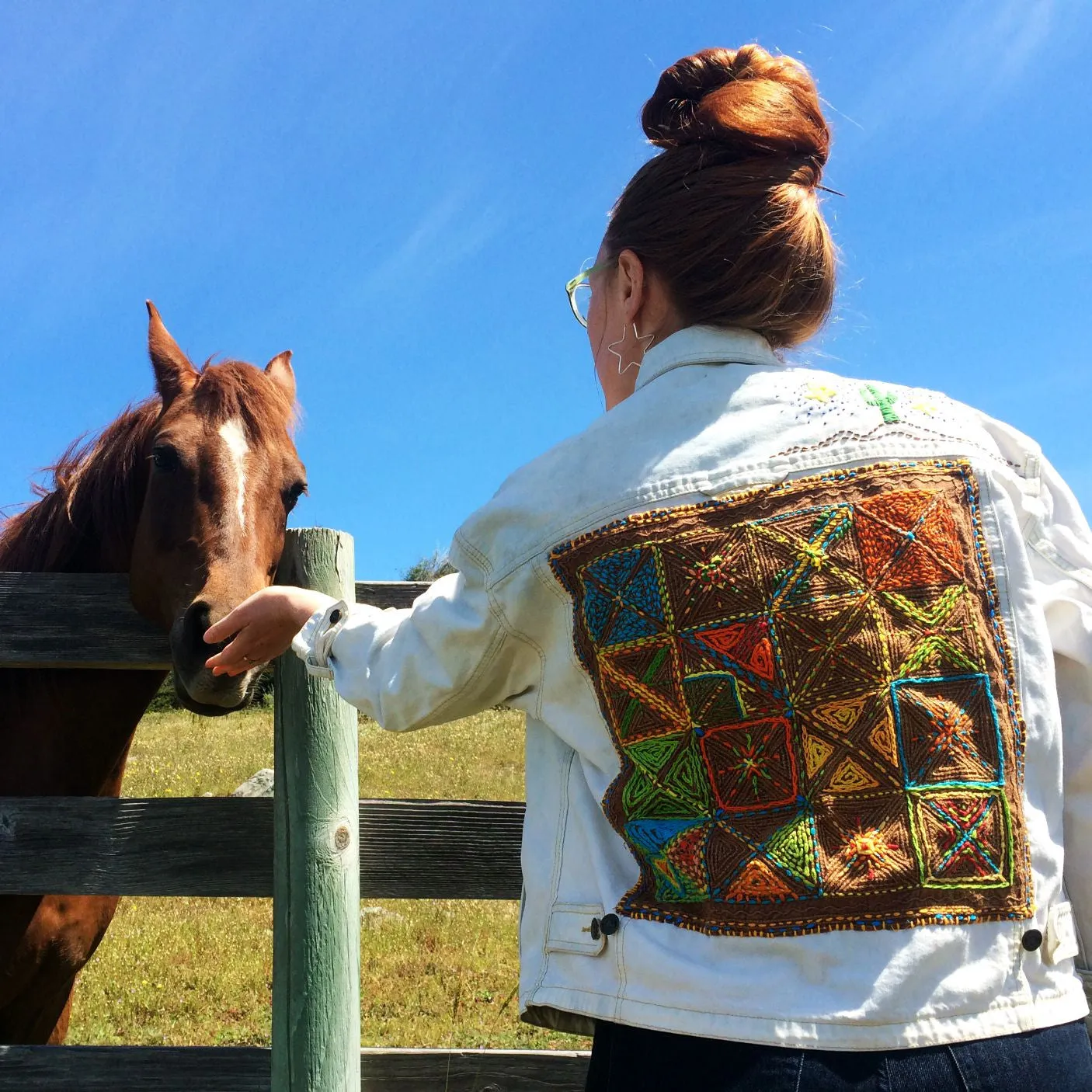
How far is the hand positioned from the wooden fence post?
482mm

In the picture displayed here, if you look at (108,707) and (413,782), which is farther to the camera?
(413,782)

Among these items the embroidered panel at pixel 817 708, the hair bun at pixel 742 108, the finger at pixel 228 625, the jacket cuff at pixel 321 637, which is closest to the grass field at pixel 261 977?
the finger at pixel 228 625

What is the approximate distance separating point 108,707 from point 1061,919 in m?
2.57

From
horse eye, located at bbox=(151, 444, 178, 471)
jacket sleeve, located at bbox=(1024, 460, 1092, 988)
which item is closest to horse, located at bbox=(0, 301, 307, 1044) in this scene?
horse eye, located at bbox=(151, 444, 178, 471)

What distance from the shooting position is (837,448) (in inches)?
50.5

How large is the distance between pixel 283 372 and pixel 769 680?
313 centimetres

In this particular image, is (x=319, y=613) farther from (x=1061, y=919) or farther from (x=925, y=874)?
(x=1061, y=919)

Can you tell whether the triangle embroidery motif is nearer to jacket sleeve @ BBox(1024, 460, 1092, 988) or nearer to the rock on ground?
jacket sleeve @ BBox(1024, 460, 1092, 988)

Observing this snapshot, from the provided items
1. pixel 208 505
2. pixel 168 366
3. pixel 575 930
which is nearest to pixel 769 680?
pixel 575 930

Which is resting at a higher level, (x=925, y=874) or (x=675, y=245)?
(x=675, y=245)

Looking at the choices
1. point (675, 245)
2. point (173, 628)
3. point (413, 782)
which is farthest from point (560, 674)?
point (413, 782)

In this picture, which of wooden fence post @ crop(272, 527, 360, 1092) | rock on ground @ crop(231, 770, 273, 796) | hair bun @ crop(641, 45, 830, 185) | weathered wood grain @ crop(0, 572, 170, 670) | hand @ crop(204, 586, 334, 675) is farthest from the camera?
rock on ground @ crop(231, 770, 273, 796)

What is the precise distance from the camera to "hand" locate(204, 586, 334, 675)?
167 cm

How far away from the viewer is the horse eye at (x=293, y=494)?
305 centimetres
